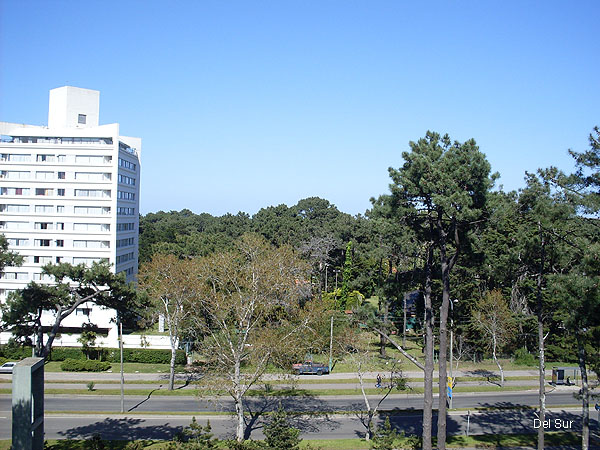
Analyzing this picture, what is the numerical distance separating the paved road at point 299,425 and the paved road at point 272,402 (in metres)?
1.81

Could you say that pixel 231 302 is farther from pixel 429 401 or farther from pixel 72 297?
pixel 429 401

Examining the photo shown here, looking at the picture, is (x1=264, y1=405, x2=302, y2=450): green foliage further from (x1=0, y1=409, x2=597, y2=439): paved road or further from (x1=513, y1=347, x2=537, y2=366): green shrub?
(x1=513, y1=347, x2=537, y2=366): green shrub

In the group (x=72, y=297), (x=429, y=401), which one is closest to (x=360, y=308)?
(x=429, y=401)

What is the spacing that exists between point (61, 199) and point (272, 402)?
35542 mm

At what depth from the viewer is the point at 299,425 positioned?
89.6 ft

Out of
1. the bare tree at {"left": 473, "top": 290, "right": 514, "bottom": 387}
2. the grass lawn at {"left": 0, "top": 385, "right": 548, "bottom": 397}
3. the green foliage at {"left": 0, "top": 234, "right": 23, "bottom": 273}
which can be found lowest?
the grass lawn at {"left": 0, "top": 385, "right": 548, "bottom": 397}

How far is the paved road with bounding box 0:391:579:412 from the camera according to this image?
99.3ft

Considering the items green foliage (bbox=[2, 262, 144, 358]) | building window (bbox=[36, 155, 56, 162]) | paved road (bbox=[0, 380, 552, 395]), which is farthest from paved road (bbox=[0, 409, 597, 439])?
building window (bbox=[36, 155, 56, 162])

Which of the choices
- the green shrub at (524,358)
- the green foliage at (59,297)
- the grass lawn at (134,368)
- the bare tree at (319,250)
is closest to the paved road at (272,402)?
the green foliage at (59,297)

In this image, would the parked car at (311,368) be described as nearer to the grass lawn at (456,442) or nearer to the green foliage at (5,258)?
the grass lawn at (456,442)

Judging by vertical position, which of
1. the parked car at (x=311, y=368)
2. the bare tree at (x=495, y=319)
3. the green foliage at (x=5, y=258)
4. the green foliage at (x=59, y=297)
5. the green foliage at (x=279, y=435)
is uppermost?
the green foliage at (x=5, y=258)

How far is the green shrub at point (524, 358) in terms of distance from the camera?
44469 millimetres

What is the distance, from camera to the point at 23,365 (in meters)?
13.9

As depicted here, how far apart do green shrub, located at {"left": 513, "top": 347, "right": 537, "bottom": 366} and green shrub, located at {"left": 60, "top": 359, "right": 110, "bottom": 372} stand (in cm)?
3462
